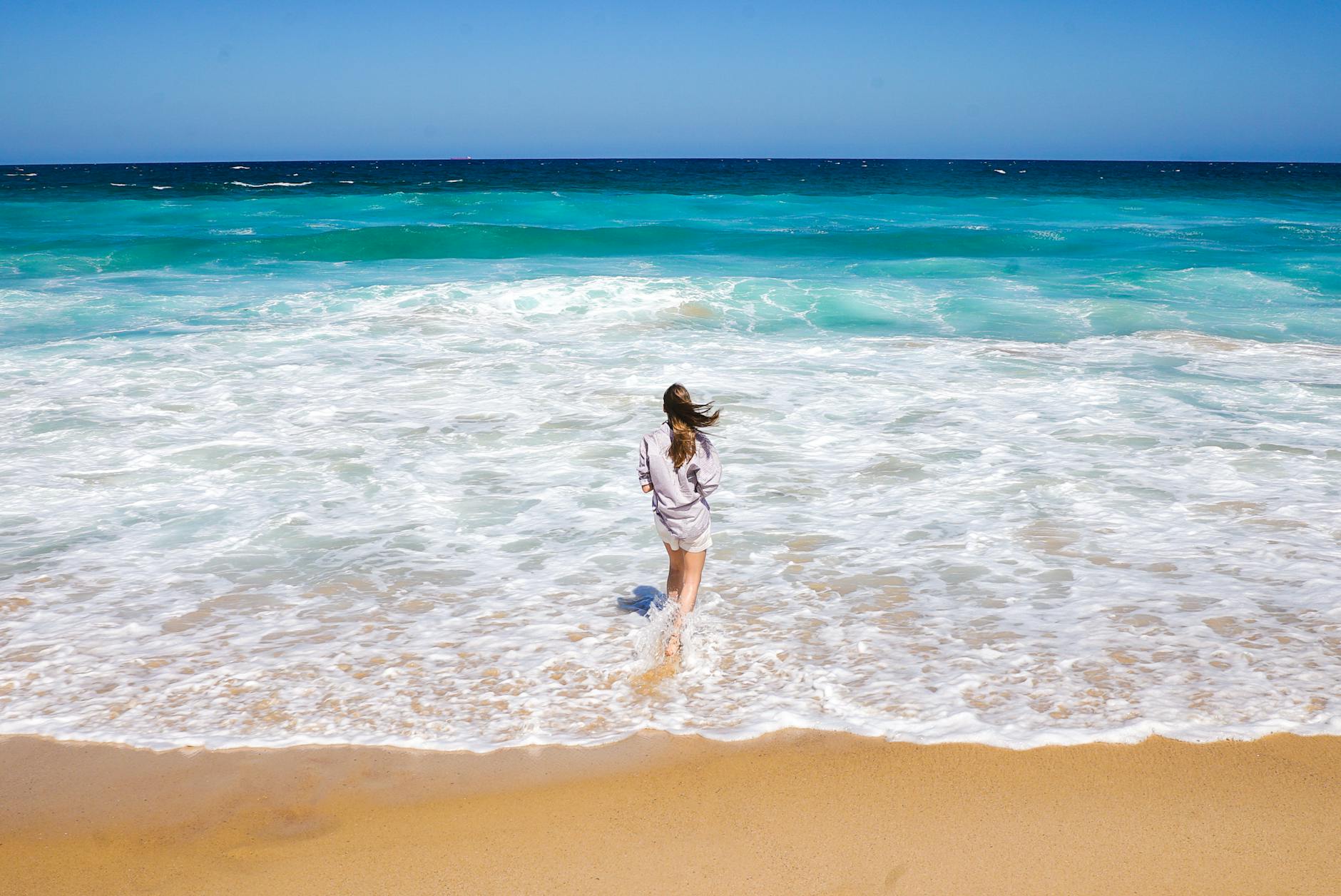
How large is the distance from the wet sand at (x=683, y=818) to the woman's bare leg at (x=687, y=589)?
712mm

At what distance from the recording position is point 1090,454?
8273 millimetres

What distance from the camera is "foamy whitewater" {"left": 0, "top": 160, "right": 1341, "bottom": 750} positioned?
4.53 meters

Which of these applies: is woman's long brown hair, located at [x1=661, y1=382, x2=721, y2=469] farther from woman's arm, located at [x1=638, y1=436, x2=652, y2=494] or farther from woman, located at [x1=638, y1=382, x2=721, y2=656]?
woman's arm, located at [x1=638, y1=436, x2=652, y2=494]

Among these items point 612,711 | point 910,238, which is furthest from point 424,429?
point 910,238

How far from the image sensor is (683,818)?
12.1 feet

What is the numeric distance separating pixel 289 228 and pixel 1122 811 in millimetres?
31032

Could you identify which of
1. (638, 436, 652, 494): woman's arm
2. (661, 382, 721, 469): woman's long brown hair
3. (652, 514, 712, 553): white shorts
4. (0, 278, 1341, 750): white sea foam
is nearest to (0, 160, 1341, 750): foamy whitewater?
(0, 278, 1341, 750): white sea foam

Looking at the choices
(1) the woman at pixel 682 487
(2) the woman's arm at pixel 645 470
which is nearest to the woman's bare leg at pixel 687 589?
(1) the woman at pixel 682 487

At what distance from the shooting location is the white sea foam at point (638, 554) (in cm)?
447

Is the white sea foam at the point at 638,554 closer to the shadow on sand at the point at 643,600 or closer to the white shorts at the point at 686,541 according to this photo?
the shadow on sand at the point at 643,600

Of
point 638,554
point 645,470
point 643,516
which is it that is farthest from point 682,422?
point 643,516

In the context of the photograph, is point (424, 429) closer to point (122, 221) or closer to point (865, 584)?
point (865, 584)

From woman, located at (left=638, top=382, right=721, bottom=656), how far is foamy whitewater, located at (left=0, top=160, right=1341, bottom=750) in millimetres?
308

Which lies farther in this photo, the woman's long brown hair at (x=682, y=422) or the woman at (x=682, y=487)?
the woman at (x=682, y=487)
